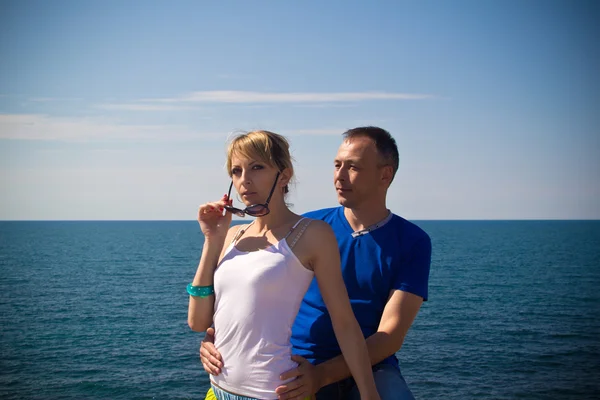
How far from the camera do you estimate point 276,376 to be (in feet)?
10.7

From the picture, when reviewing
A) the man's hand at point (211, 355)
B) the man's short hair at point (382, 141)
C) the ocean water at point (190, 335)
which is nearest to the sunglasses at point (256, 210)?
the man's hand at point (211, 355)

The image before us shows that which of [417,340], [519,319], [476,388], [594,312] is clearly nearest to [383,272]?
[476,388]

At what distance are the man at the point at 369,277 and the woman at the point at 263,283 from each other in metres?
0.26

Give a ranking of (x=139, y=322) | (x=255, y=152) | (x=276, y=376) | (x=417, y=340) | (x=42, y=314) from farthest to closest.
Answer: (x=42, y=314)
(x=139, y=322)
(x=417, y=340)
(x=255, y=152)
(x=276, y=376)

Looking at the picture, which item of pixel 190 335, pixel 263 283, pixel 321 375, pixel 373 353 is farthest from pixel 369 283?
pixel 190 335

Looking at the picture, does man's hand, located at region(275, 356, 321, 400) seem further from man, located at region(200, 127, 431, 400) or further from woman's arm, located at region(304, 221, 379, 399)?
woman's arm, located at region(304, 221, 379, 399)

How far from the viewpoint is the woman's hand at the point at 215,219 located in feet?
11.6

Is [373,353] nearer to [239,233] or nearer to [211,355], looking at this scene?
[211,355]

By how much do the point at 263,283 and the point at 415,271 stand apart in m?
1.34

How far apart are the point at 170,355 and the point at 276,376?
32.8 meters

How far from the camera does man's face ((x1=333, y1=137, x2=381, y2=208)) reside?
4480 millimetres

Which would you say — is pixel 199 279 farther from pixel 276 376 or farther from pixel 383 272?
pixel 383 272

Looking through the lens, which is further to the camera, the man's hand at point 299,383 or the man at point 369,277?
the man at point 369,277

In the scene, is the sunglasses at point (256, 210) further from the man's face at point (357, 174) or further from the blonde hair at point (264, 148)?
the man's face at point (357, 174)
